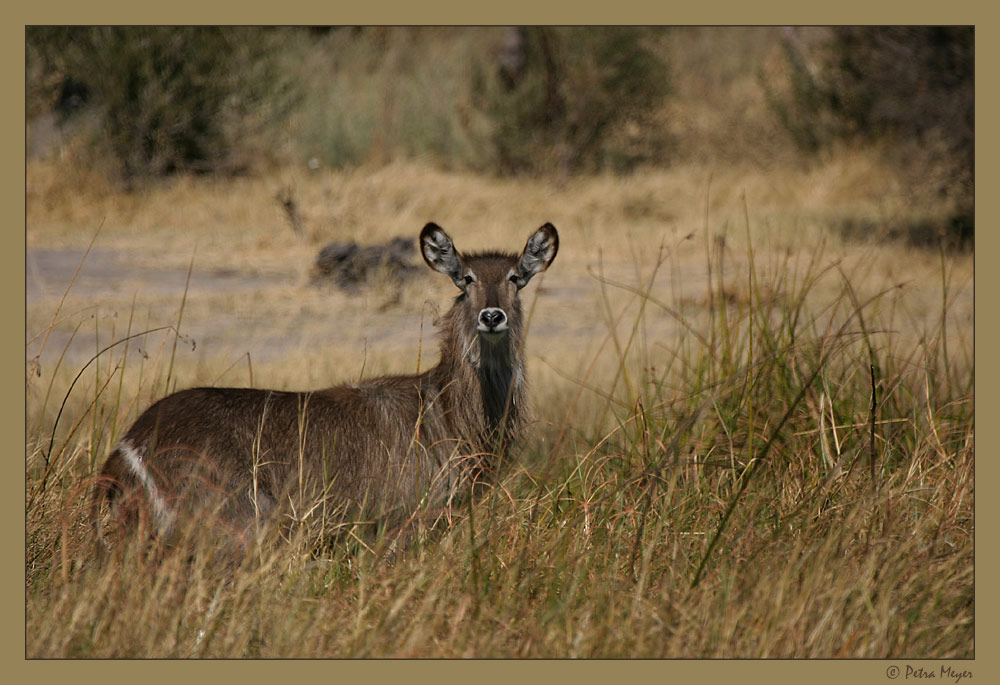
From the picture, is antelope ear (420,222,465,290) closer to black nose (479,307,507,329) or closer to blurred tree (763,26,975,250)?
black nose (479,307,507,329)

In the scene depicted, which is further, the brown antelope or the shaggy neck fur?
the shaggy neck fur

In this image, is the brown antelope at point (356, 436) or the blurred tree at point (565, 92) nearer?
the brown antelope at point (356, 436)

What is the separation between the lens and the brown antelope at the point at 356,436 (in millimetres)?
3812

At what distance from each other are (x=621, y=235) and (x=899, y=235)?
123 inches

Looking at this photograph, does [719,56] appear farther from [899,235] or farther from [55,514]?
[55,514]

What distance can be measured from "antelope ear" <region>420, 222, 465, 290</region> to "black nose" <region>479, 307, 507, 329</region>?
395mm

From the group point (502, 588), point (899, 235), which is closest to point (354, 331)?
point (502, 588)

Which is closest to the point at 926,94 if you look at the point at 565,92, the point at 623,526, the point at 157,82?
the point at 565,92

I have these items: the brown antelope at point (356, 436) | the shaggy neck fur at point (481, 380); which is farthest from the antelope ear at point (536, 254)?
the shaggy neck fur at point (481, 380)

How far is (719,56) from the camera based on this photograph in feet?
81.0

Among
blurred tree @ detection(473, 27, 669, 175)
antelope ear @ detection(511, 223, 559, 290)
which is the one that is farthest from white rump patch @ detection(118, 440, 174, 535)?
blurred tree @ detection(473, 27, 669, 175)

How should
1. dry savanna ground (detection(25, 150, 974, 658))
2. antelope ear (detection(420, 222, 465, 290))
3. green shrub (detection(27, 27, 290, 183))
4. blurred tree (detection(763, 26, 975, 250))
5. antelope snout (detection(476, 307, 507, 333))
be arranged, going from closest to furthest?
dry savanna ground (detection(25, 150, 974, 658)) < antelope snout (detection(476, 307, 507, 333)) < antelope ear (detection(420, 222, 465, 290)) < blurred tree (detection(763, 26, 975, 250)) < green shrub (detection(27, 27, 290, 183))

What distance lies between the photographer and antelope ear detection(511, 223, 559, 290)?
4.71 m

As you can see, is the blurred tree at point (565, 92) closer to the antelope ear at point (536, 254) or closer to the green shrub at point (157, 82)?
the green shrub at point (157, 82)
